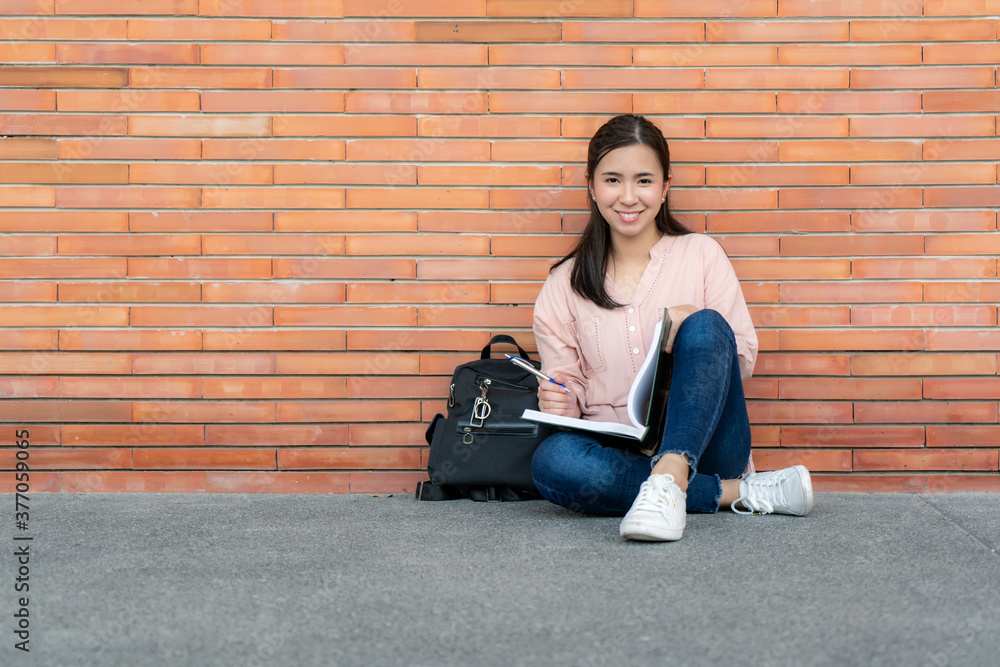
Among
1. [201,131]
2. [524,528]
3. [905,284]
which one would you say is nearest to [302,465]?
[524,528]

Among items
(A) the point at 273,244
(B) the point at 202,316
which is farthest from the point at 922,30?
(B) the point at 202,316

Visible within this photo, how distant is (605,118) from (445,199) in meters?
0.66

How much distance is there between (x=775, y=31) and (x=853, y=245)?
84 cm

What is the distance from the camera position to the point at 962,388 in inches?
117

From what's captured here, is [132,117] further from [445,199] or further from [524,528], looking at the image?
[524,528]

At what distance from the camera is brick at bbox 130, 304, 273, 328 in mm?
3039

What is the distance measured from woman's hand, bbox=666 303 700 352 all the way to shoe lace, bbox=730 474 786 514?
531 mm

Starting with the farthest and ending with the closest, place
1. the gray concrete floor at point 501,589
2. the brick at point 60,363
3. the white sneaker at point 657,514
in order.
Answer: the brick at point 60,363
the white sneaker at point 657,514
the gray concrete floor at point 501,589

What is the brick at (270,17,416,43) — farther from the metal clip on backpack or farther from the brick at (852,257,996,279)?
the brick at (852,257,996,279)

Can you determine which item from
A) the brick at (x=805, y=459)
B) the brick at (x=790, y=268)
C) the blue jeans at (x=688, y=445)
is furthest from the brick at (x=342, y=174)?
the brick at (x=805, y=459)

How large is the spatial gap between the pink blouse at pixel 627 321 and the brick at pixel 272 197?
924mm

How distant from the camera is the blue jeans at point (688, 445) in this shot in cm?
230

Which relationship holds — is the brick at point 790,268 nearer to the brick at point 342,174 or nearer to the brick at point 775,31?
the brick at point 775,31

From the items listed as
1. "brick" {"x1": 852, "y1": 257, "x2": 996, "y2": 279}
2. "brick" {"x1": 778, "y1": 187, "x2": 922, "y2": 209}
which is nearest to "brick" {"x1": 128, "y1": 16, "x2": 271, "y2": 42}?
"brick" {"x1": 778, "y1": 187, "x2": 922, "y2": 209}
